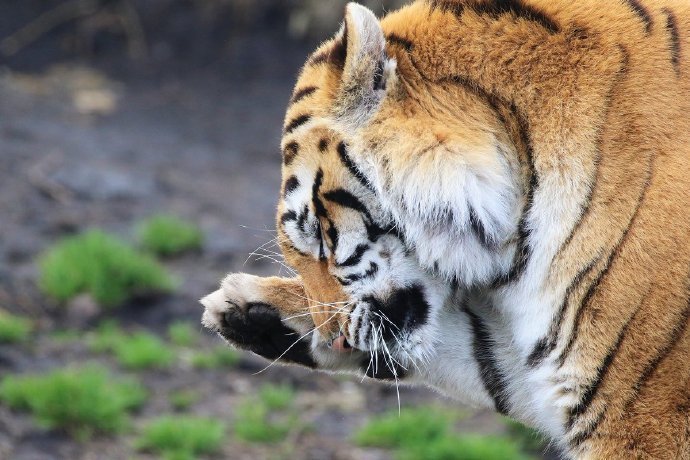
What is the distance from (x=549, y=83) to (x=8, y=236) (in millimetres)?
4017

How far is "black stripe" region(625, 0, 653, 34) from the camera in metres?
2.49

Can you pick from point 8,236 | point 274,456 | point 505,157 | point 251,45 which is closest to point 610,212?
point 505,157

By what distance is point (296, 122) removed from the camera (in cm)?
268

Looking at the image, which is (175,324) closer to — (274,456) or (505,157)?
(274,456)

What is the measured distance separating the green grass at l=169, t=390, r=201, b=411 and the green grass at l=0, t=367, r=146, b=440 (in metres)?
0.26

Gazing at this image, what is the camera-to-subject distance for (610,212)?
2346mm

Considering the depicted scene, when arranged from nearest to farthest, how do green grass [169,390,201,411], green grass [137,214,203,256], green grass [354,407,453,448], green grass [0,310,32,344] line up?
green grass [354,407,453,448] → green grass [169,390,201,411] → green grass [0,310,32,344] → green grass [137,214,203,256]

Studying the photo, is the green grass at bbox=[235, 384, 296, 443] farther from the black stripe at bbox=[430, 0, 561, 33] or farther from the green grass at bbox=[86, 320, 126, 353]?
the black stripe at bbox=[430, 0, 561, 33]

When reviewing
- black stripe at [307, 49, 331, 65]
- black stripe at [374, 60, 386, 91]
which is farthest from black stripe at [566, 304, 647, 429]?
black stripe at [307, 49, 331, 65]

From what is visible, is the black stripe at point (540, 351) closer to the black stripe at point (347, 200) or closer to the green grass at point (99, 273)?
the black stripe at point (347, 200)

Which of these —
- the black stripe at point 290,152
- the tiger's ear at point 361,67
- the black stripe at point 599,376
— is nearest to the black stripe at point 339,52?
the tiger's ear at point 361,67

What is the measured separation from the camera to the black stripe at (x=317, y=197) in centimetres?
260

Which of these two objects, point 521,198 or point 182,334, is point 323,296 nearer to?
point 521,198

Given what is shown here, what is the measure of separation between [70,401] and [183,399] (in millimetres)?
547
